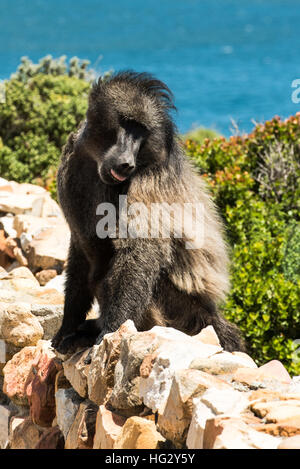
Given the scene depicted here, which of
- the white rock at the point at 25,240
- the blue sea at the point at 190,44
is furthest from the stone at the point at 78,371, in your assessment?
the blue sea at the point at 190,44

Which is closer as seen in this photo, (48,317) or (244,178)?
(48,317)

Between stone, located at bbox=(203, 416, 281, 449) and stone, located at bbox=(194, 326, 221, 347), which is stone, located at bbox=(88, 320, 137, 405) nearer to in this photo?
stone, located at bbox=(194, 326, 221, 347)

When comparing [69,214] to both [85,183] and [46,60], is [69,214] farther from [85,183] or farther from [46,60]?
[46,60]

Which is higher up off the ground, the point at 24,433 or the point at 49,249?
the point at 49,249

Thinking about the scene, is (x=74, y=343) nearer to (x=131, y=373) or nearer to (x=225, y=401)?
(x=131, y=373)

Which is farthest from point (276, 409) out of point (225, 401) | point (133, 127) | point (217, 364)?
point (133, 127)

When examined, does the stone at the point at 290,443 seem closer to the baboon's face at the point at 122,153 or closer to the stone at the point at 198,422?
the stone at the point at 198,422

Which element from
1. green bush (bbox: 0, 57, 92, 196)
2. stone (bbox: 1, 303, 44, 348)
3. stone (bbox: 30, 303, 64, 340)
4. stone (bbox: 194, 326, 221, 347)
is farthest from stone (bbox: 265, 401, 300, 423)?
green bush (bbox: 0, 57, 92, 196)

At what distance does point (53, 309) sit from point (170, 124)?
45.9 inches

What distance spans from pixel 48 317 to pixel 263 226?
7.35 feet

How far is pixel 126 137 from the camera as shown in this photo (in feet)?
9.87

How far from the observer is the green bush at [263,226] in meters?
4.63

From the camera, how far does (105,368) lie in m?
2.51

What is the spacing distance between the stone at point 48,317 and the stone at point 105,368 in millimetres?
1130
